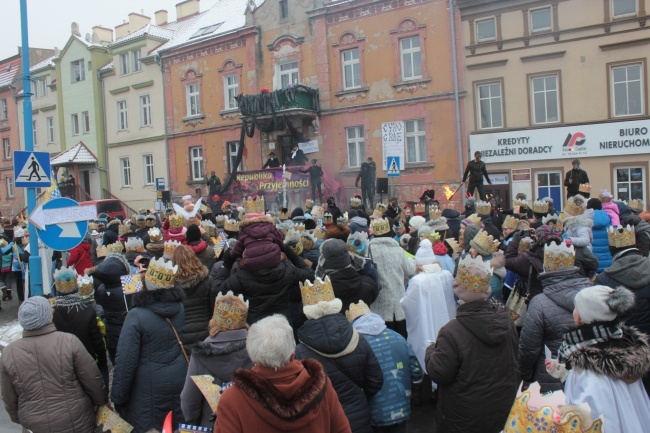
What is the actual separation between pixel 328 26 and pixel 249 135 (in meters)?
5.97

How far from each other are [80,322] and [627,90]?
19.3 metres

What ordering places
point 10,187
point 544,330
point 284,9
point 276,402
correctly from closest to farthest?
1. point 276,402
2. point 544,330
3. point 284,9
4. point 10,187

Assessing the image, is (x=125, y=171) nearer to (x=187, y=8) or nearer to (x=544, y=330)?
(x=187, y=8)

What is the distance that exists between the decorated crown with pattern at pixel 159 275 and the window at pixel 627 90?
18899 mm

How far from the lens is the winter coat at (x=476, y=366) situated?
3.65 metres

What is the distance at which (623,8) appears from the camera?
1867 centimetres

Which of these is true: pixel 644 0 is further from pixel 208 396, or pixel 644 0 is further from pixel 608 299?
pixel 208 396

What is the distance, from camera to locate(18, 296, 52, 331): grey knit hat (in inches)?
162

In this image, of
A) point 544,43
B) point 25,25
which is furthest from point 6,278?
point 544,43

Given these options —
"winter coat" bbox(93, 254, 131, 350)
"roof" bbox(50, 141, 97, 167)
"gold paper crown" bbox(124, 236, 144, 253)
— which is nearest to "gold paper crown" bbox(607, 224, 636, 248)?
"winter coat" bbox(93, 254, 131, 350)

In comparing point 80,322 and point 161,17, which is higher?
point 161,17

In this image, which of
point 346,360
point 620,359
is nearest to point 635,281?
point 620,359

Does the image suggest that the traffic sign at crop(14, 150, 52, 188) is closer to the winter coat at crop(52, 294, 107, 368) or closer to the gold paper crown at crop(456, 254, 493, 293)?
the winter coat at crop(52, 294, 107, 368)

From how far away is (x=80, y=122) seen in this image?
35594 millimetres
